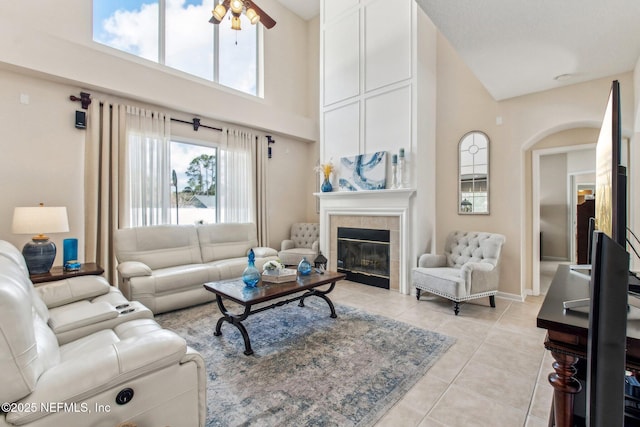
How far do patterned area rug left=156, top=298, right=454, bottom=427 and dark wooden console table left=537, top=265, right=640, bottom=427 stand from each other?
3.17 ft

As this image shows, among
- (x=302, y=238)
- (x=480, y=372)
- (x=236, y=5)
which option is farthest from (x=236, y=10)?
(x=480, y=372)

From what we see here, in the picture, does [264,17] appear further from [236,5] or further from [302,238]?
[302,238]

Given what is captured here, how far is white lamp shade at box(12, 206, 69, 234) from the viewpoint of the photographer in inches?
110

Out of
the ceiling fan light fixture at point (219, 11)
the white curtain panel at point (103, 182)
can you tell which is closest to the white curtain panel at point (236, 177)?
the white curtain panel at point (103, 182)

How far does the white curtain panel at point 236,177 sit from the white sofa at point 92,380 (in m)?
3.67

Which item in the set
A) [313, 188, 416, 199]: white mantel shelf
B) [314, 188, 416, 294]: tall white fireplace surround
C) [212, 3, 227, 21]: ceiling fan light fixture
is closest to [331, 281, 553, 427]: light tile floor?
[314, 188, 416, 294]: tall white fireplace surround

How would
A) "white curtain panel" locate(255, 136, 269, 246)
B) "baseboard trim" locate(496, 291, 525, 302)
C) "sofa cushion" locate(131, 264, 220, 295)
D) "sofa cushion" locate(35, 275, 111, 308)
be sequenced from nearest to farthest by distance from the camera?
"sofa cushion" locate(35, 275, 111, 308)
"sofa cushion" locate(131, 264, 220, 295)
"baseboard trim" locate(496, 291, 525, 302)
"white curtain panel" locate(255, 136, 269, 246)

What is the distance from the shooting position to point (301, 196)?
6.51 m

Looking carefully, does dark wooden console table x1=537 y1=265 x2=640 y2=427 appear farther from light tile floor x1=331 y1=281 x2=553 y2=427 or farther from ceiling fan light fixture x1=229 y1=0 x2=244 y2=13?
ceiling fan light fixture x1=229 y1=0 x2=244 y2=13

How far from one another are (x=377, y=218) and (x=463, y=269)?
4.94ft

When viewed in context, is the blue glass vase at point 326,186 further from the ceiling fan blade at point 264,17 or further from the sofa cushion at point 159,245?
the ceiling fan blade at point 264,17

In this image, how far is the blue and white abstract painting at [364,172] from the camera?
441cm

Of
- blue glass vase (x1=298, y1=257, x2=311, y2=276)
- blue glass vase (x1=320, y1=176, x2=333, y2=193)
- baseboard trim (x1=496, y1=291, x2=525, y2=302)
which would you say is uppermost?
blue glass vase (x1=320, y1=176, x2=333, y2=193)

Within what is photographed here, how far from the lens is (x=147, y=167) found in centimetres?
419
